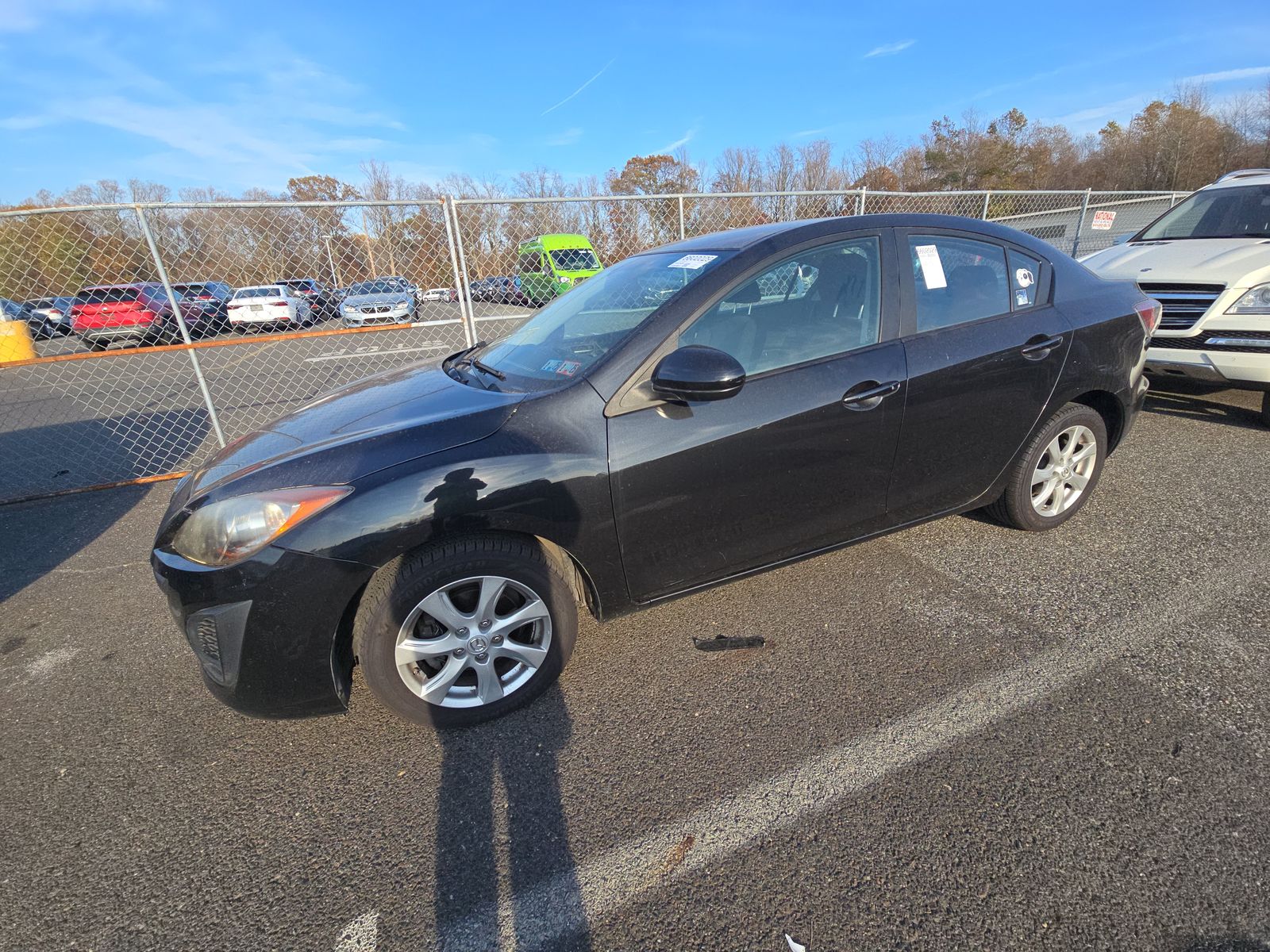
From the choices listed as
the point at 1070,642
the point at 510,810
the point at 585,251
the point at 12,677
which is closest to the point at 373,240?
the point at 585,251

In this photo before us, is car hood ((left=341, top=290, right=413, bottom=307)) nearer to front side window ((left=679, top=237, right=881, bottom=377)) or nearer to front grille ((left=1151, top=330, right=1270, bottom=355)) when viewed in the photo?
front side window ((left=679, top=237, right=881, bottom=377))

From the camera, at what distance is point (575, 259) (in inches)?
310

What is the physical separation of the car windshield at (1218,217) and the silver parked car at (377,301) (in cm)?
749

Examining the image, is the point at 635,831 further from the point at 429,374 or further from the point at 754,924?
the point at 429,374

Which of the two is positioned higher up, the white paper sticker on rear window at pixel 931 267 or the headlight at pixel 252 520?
the white paper sticker on rear window at pixel 931 267

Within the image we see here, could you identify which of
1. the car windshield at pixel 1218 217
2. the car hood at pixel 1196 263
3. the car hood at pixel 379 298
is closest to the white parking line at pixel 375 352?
the car hood at pixel 379 298

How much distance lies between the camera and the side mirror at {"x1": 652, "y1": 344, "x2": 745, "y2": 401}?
83.7 inches

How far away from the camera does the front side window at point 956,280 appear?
2740 mm

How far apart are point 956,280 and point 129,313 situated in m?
8.54

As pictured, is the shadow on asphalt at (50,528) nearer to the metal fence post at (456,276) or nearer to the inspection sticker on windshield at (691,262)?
the metal fence post at (456,276)

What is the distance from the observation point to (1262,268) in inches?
171

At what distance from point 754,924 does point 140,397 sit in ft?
38.2

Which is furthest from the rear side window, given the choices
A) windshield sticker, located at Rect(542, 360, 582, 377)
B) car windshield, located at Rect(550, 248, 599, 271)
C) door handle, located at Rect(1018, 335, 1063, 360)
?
car windshield, located at Rect(550, 248, 599, 271)

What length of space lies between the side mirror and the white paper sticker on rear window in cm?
118
